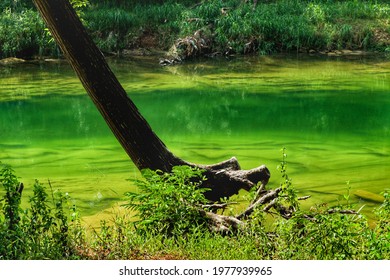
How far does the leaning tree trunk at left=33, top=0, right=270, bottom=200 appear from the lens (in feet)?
15.0

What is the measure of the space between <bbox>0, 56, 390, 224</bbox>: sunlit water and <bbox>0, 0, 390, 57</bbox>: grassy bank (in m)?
1.52

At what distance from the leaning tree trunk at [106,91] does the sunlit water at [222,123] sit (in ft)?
3.14

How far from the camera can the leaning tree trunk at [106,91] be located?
15.0 ft

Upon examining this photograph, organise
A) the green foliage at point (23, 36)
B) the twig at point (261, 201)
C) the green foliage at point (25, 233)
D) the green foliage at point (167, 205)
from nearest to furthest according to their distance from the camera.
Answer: the green foliage at point (25, 233), the green foliage at point (167, 205), the twig at point (261, 201), the green foliage at point (23, 36)

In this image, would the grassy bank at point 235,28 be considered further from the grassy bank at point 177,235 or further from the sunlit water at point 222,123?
the grassy bank at point 177,235

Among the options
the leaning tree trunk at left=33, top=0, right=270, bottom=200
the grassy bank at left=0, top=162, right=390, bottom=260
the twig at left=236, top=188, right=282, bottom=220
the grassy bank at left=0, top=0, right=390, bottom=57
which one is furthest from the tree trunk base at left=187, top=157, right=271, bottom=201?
the grassy bank at left=0, top=0, right=390, bottom=57

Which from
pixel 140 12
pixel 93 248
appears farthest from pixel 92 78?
pixel 140 12

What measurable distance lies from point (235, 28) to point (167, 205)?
12.7 metres

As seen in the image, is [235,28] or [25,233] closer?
[25,233]

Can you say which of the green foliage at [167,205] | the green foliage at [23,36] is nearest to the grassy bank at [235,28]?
the green foliage at [23,36]

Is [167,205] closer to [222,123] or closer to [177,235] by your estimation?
[177,235]

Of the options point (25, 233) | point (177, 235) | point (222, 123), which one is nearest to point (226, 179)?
point (177, 235)

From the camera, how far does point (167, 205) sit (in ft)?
13.6

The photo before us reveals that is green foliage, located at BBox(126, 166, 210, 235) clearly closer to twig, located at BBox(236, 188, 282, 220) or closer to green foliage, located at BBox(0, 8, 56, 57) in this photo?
twig, located at BBox(236, 188, 282, 220)
